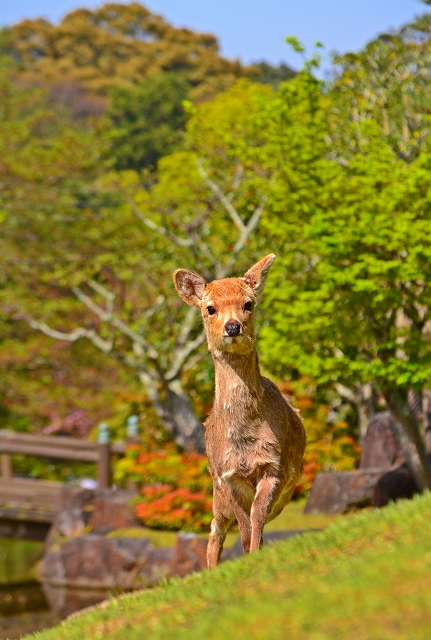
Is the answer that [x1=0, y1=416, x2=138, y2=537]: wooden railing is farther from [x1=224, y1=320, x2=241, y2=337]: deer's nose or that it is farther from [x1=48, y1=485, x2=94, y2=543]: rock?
[x1=224, y1=320, x2=241, y2=337]: deer's nose

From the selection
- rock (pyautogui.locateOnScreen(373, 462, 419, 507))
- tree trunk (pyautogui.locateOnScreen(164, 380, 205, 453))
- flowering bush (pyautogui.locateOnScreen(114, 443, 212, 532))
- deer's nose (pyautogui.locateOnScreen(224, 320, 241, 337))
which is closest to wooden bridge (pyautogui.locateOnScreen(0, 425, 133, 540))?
flowering bush (pyautogui.locateOnScreen(114, 443, 212, 532))

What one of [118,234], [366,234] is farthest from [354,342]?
[118,234]

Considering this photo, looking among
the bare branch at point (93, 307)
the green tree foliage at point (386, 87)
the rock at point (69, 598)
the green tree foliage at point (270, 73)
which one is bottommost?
the rock at point (69, 598)

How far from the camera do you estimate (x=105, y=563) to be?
55.0 feet

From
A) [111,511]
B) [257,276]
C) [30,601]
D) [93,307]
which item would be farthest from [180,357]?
[257,276]

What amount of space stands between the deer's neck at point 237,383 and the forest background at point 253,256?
588cm

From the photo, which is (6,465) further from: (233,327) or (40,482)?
(233,327)

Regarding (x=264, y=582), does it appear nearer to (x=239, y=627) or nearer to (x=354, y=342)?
(x=239, y=627)

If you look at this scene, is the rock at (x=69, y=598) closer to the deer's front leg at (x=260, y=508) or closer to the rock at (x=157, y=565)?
the rock at (x=157, y=565)

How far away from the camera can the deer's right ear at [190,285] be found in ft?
20.5

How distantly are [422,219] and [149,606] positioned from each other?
8.06 meters

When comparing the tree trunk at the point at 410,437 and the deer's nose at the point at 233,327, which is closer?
the deer's nose at the point at 233,327

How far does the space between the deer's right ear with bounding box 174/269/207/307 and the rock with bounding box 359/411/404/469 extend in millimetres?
9972

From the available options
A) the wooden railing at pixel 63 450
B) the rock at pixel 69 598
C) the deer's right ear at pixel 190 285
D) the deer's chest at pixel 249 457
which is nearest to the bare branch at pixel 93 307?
the wooden railing at pixel 63 450
